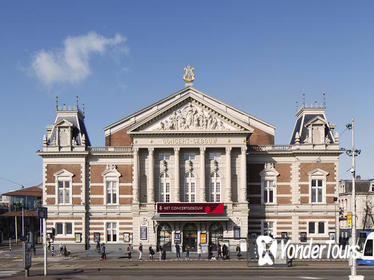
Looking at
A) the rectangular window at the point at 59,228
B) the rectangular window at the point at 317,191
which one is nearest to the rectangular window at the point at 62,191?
Answer: the rectangular window at the point at 59,228

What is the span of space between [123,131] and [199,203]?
56.6ft

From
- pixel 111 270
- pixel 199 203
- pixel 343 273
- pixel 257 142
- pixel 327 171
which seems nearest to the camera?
pixel 343 273

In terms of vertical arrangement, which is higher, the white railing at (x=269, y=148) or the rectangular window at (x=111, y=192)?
the white railing at (x=269, y=148)

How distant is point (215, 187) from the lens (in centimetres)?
6291

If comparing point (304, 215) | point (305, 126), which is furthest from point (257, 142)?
point (304, 215)

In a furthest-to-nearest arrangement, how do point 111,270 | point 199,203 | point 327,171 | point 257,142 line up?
1. point 257,142
2. point 327,171
3. point 199,203
4. point 111,270

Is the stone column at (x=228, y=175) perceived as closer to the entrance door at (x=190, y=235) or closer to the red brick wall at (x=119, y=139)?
the entrance door at (x=190, y=235)

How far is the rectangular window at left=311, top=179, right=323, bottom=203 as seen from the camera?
6506 cm

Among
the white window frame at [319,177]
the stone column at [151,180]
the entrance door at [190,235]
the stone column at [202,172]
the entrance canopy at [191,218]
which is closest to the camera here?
the entrance canopy at [191,218]

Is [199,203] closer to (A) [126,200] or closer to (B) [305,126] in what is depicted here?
(A) [126,200]

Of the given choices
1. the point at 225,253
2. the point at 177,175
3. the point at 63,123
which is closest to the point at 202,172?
the point at 177,175

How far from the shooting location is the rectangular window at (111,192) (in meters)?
66.0

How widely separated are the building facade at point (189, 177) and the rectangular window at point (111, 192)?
0.49 feet

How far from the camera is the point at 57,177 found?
65.2 meters
